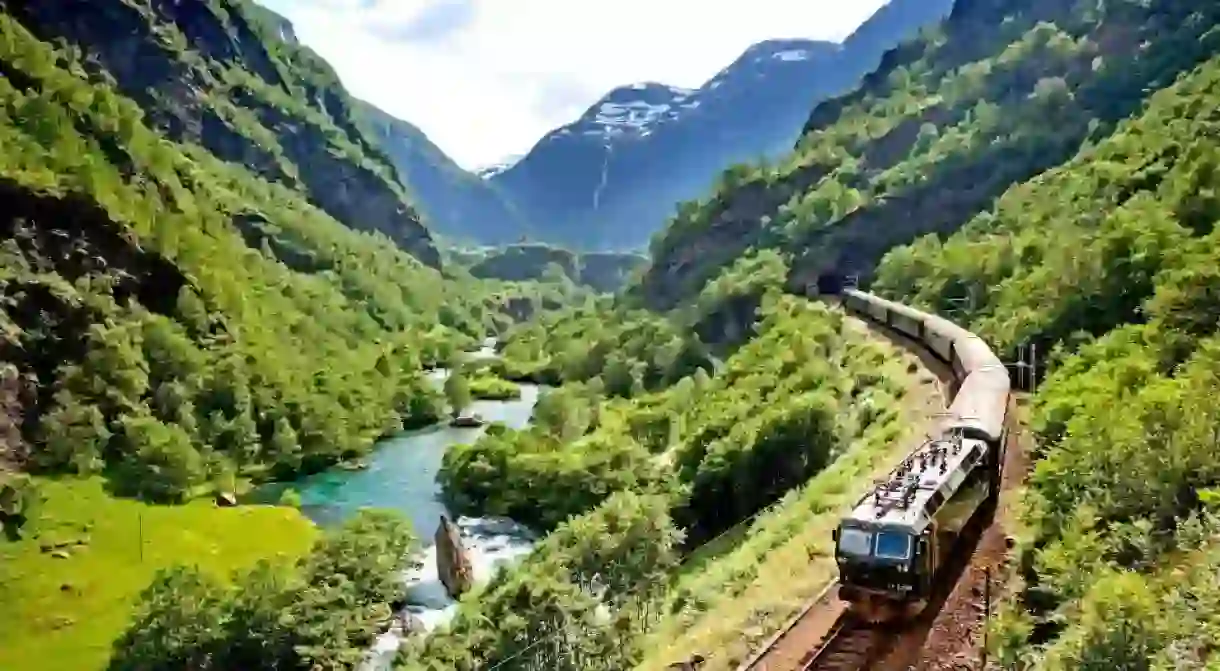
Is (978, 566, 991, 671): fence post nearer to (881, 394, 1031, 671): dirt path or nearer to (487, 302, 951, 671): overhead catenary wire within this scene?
(881, 394, 1031, 671): dirt path

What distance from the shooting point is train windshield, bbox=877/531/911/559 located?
852 inches

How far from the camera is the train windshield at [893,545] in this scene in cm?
2164

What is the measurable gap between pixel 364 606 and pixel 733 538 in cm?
2631

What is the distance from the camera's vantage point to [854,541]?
22156 mm

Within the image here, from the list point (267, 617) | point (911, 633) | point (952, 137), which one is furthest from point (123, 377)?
point (952, 137)

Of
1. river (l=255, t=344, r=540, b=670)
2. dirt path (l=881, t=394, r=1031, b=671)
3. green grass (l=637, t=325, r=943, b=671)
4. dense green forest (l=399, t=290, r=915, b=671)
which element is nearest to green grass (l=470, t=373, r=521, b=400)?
river (l=255, t=344, r=540, b=670)

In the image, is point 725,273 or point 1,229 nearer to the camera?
point 1,229

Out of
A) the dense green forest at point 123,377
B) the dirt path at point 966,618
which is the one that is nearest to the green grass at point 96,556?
the dense green forest at point 123,377

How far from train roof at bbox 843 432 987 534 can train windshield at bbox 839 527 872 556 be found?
213 millimetres

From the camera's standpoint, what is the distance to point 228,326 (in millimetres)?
146500

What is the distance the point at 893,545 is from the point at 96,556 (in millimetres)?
87216

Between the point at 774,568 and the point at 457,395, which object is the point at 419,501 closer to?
the point at 457,395

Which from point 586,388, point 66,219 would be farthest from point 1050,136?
point 66,219

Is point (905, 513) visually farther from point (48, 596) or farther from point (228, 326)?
point (228, 326)
